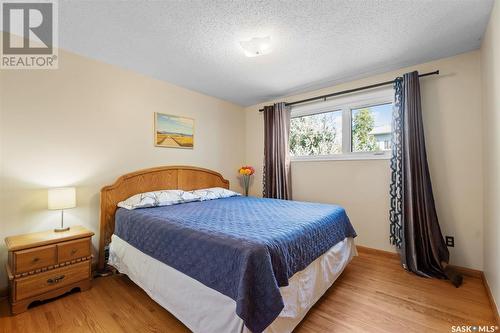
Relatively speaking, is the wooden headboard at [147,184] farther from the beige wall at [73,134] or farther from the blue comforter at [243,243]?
the blue comforter at [243,243]

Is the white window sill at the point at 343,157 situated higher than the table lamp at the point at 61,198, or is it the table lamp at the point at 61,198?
the white window sill at the point at 343,157

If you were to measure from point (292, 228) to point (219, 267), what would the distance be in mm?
614

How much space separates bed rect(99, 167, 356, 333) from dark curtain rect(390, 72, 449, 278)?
24.3 inches

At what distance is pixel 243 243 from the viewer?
134 cm

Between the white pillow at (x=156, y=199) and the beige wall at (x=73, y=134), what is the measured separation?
39cm

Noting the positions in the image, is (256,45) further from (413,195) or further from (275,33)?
(413,195)

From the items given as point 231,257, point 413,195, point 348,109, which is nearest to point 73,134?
point 231,257

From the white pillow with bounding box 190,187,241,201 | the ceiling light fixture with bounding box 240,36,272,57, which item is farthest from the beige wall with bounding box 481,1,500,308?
the white pillow with bounding box 190,187,241,201

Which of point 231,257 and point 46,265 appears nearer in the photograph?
point 231,257

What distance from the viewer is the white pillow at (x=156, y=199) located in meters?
2.42

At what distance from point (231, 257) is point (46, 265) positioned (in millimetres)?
1706

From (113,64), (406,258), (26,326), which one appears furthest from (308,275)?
(113,64)

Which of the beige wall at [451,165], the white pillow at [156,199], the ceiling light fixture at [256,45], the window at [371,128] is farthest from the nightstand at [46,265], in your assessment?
the window at [371,128]

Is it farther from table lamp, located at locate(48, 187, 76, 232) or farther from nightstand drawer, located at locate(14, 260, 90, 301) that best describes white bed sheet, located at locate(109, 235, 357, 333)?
table lamp, located at locate(48, 187, 76, 232)
